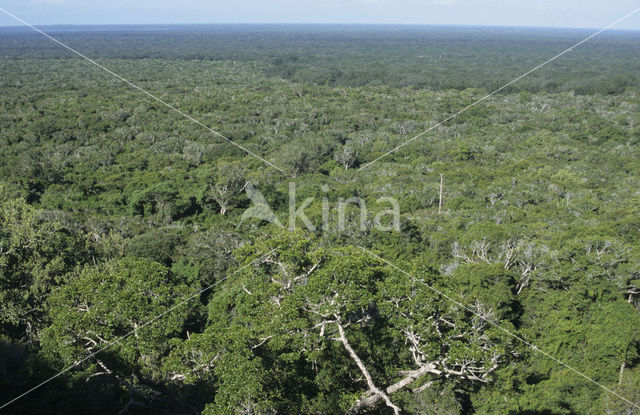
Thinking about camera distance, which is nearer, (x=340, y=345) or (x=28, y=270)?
(x=340, y=345)

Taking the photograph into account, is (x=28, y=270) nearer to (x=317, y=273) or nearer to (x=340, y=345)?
(x=317, y=273)

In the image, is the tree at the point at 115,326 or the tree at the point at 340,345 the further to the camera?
the tree at the point at 115,326

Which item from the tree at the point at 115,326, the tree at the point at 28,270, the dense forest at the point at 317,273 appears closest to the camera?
the dense forest at the point at 317,273

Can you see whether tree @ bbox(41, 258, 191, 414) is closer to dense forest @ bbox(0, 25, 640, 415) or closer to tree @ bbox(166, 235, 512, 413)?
dense forest @ bbox(0, 25, 640, 415)

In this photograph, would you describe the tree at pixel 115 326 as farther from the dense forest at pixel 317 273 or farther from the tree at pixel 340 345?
the tree at pixel 340 345

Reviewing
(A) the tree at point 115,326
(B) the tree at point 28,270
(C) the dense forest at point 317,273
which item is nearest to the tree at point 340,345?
(C) the dense forest at point 317,273

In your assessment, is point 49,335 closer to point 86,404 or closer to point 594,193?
point 86,404

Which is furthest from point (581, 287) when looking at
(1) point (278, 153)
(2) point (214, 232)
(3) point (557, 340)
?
(1) point (278, 153)

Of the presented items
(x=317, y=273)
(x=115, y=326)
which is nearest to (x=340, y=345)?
(x=317, y=273)
